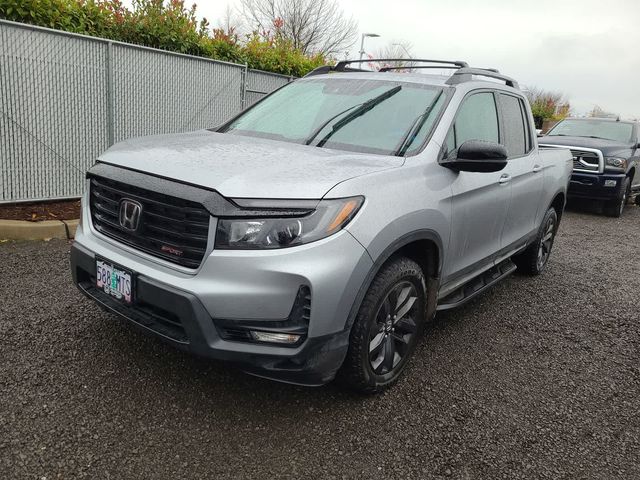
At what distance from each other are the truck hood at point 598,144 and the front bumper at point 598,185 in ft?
1.50

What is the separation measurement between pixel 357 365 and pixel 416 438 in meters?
0.45

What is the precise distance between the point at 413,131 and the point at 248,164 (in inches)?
44.0

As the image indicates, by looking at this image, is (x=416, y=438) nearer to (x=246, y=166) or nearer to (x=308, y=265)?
(x=308, y=265)

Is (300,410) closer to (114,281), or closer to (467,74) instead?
(114,281)

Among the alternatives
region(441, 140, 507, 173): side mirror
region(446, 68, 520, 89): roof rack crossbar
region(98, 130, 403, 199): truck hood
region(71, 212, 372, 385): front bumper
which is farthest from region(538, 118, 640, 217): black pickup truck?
region(71, 212, 372, 385): front bumper

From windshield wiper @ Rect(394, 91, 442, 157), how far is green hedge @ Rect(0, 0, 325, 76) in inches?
190

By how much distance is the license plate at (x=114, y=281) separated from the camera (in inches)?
99.0

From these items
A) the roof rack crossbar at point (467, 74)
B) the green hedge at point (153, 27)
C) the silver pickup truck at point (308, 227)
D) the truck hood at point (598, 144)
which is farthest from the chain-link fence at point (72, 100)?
the truck hood at point (598, 144)

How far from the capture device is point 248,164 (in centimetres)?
253

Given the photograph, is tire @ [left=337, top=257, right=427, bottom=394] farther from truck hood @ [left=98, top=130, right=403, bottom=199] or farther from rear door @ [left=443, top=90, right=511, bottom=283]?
truck hood @ [left=98, top=130, right=403, bottom=199]

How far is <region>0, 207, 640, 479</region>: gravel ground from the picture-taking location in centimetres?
233

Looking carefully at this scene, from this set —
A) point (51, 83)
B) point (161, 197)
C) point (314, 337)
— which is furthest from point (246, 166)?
point (51, 83)

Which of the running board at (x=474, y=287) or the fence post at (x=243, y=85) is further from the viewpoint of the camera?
the fence post at (x=243, y=85)

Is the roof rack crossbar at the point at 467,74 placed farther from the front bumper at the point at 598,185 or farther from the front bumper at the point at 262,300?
the front bumper at the point at 598,185
